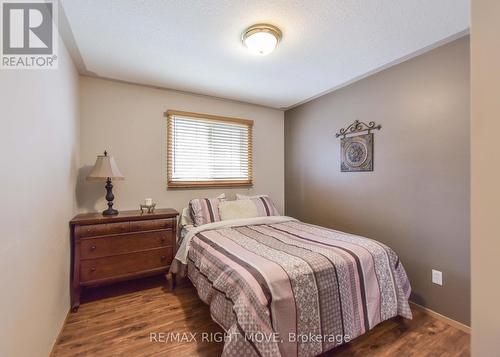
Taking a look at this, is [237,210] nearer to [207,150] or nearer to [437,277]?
[207,150]

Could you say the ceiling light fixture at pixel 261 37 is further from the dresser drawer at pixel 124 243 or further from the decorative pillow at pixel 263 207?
the dresser drawer at pixel 124 243

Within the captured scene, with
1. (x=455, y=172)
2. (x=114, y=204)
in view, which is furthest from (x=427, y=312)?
(x=114, y=204)

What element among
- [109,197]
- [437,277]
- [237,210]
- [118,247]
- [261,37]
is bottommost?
[437,277]

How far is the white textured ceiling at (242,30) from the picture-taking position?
1596mm

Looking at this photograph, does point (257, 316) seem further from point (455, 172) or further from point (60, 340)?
point (455, 172)

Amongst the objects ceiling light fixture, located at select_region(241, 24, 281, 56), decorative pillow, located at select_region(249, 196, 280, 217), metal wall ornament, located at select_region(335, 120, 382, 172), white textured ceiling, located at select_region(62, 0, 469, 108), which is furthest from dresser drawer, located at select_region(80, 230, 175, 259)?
metal wall ornament, located at select_region(335, 120, 382, 172)

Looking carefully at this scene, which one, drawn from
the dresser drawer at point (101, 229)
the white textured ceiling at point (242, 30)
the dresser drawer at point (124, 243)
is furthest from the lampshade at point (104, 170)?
the white textured ceiling at point (242, 30)

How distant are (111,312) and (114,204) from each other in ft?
3.82

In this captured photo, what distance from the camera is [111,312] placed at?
2.11 metres

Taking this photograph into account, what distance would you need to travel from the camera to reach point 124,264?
234 centimetres

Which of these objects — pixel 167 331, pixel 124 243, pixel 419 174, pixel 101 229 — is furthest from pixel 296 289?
pixel 101 229

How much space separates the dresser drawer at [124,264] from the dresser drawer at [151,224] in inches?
9.6

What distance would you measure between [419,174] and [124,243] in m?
2.94

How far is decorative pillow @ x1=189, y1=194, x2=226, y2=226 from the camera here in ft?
8.96
